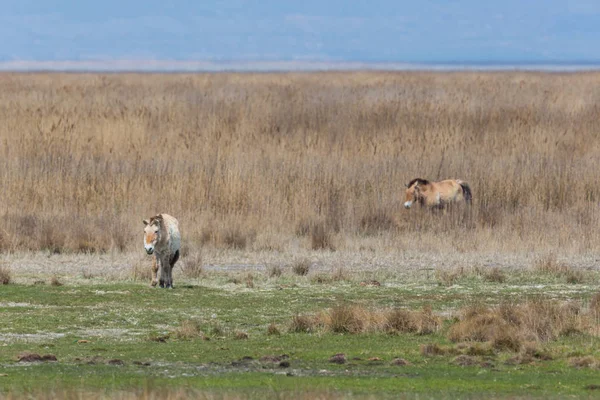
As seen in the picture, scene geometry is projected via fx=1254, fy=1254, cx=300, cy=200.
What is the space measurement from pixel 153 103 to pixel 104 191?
1100cm

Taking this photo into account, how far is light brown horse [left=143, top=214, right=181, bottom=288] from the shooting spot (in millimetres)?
16109

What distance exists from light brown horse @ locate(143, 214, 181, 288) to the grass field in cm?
35

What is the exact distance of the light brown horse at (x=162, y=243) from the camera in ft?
52.9

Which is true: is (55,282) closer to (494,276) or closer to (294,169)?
(494,276)

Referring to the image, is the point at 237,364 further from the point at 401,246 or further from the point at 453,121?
the point at 453,121

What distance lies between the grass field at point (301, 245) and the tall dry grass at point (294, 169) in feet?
0.23

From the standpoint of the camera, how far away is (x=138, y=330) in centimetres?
1355

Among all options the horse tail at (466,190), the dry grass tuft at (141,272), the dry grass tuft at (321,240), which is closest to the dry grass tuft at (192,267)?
the dry grass tuft at (141,272)

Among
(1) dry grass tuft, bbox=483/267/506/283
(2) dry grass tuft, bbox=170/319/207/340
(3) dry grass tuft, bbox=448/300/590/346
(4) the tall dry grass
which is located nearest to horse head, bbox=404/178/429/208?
(4) the tall dry grass

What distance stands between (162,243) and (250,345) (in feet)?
13.5

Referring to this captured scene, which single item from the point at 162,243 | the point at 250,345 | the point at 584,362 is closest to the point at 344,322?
the point at 250,345

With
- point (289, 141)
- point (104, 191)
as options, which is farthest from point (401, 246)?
point (289, 141)

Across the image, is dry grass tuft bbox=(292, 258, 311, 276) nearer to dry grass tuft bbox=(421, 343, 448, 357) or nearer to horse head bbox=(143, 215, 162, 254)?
horse head bbox=(143, 215, 162, 254)

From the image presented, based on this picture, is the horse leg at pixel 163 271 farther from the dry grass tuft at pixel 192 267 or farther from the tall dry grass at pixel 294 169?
the tall dry grass at pixel 294 169
